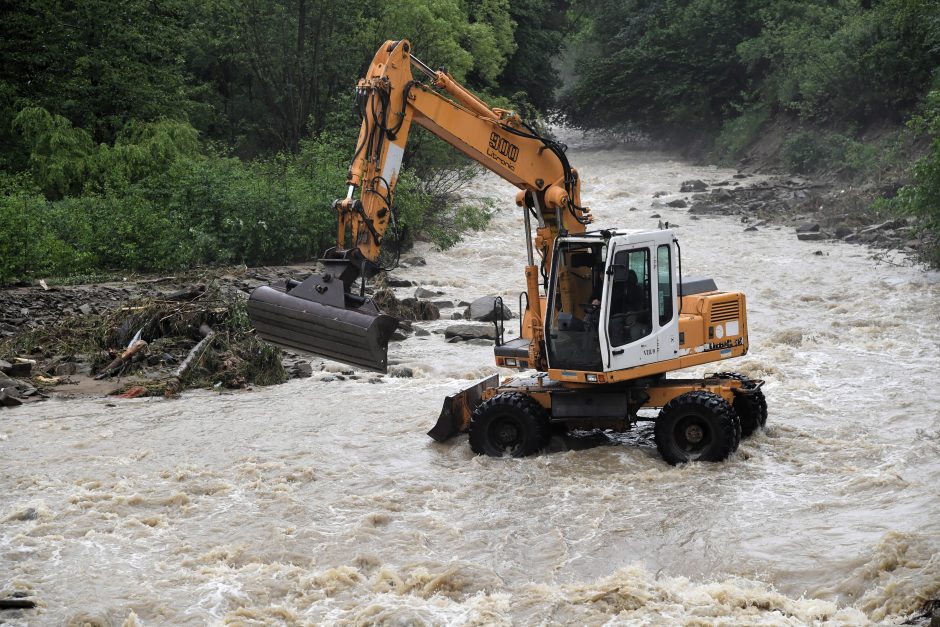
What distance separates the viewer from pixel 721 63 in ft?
159

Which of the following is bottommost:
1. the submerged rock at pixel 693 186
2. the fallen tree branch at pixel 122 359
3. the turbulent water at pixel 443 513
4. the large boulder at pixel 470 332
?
the turbulent water at pixel 443 513

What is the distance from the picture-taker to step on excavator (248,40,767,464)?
1100 cm

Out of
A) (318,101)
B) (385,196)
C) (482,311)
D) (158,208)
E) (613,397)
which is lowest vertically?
(613,397)

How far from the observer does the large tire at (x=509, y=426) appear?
37.8ft

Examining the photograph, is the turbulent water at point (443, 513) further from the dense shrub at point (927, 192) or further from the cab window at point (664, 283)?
the dense shrub at point (927, 192)

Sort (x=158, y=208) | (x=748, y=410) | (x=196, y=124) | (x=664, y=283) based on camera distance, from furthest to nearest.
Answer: (x=196, y=124) → (x=158, y=208) → (x=748, y=410) → (x=664, y=283)

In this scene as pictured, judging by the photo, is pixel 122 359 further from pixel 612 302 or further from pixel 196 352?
pixel 612 302

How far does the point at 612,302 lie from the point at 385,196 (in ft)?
9.02

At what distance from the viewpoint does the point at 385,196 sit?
1089 centimetres

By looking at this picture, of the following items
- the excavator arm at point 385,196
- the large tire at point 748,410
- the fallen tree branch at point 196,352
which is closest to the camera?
the excavator arm at point 385,196

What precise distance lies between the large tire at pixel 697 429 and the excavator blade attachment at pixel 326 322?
3274 mm

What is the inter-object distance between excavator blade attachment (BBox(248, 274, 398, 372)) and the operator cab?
7.49ft

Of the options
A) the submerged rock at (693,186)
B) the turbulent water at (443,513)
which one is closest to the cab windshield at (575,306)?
the turbulent water at (443,513)

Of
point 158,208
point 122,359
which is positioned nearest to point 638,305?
point 122,359
